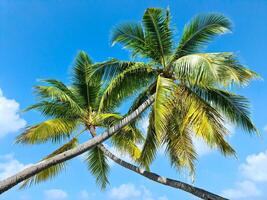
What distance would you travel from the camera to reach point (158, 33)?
578 inches

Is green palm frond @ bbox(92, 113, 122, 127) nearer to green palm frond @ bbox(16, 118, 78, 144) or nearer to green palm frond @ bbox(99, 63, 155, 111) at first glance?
green palm frond @ bbox(16, 118, 78, 144)

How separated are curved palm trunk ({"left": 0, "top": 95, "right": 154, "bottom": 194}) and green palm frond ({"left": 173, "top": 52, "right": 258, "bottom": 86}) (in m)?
1.50

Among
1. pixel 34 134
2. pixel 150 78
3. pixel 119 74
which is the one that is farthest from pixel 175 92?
pixel 34 134

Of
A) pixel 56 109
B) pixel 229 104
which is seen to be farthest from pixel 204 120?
pixel 56 109

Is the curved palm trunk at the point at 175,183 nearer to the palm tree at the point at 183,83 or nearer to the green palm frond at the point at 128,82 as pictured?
the palm tree at the point at 183,83

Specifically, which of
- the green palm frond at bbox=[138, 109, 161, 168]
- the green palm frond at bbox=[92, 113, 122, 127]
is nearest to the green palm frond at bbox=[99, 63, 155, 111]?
the green palm frond at bbox=[138, 109, 161, 168]

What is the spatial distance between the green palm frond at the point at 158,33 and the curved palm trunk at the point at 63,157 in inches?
55.7

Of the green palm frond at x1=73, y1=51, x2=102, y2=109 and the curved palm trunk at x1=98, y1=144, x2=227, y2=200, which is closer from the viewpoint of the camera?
the curved palm trunk at x1=98, y1=144, x2=227, y2=200

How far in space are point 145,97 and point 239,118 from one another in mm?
3064

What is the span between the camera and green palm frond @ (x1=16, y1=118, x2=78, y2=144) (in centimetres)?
1591

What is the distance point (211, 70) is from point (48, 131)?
6684 millimetres

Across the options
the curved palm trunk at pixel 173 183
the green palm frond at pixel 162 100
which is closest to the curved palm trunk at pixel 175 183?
the curved palm trunk at pixel 173 183

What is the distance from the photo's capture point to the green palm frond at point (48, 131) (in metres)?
15.9

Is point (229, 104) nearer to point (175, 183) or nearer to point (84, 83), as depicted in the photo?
point (175, 183)
